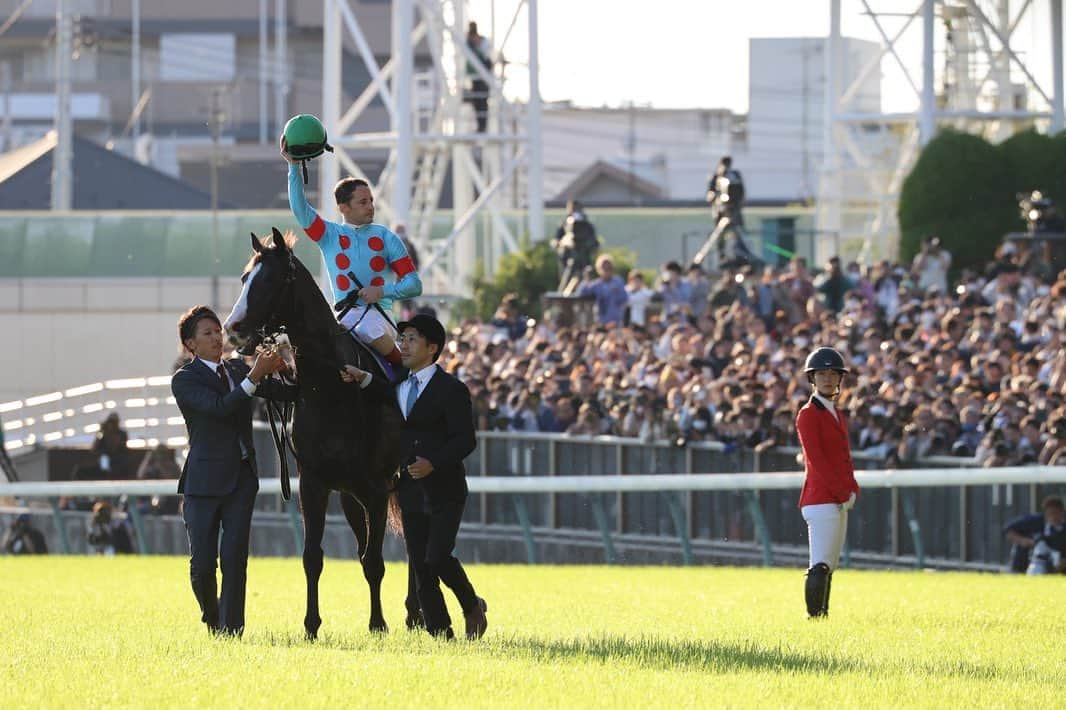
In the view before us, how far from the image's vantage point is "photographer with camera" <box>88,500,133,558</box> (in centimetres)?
2533

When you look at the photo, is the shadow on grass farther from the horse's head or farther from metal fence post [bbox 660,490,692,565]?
metal fence post [bbox 660,490,692,565]

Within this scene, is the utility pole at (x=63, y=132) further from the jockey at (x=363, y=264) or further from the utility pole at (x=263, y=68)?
the jockey at (x=363, y=264)

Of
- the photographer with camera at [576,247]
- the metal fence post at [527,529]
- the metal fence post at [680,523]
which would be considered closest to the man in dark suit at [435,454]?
the metal fence post at [680,523]

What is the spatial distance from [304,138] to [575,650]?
284 centimetres

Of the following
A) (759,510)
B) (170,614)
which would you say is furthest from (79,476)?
(170,614)

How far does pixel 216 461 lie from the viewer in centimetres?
1097

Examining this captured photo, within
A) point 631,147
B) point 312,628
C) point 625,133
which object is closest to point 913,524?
point 312,628

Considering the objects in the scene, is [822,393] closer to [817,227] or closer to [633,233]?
[817,227]

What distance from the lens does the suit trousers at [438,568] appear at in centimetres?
1076

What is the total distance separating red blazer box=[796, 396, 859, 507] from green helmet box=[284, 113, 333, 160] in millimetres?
3058

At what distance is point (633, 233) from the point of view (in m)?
43.0

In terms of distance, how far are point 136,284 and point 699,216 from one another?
34.9 feet

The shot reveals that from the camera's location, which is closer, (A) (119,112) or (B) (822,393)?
(B) (822,393)

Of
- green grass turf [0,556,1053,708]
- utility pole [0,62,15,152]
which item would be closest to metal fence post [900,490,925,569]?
green grass turf [0,556,1053,708]
